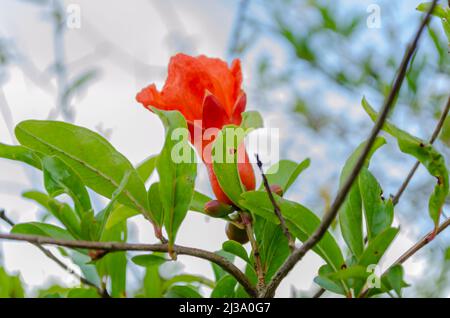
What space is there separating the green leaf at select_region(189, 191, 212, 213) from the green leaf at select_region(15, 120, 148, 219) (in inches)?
3.5

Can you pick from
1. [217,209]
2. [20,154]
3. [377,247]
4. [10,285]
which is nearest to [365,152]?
[377,247]

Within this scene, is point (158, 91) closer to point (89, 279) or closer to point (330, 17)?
point (89, 279)

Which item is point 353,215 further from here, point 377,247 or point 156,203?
point 156,203

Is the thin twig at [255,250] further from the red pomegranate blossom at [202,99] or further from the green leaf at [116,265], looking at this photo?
the green leaf at [116,265]

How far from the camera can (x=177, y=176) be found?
0.63m

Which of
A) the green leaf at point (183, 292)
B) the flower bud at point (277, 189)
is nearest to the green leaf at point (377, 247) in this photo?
the flower bud at point (277, 189)

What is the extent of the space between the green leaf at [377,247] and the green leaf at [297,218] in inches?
1.8

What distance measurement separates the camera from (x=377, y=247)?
1.96ft

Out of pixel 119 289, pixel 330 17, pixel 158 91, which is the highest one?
pixel 330 17

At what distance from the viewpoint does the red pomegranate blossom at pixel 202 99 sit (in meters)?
0.71

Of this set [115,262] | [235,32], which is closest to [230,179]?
[115,262]

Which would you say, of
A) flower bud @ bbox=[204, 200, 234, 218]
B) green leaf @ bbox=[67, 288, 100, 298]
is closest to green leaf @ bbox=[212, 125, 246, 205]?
flower bud @ bbox=[204, 200, 234, 218]

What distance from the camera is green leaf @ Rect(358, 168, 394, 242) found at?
2.18 ft

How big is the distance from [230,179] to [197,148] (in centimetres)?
7
